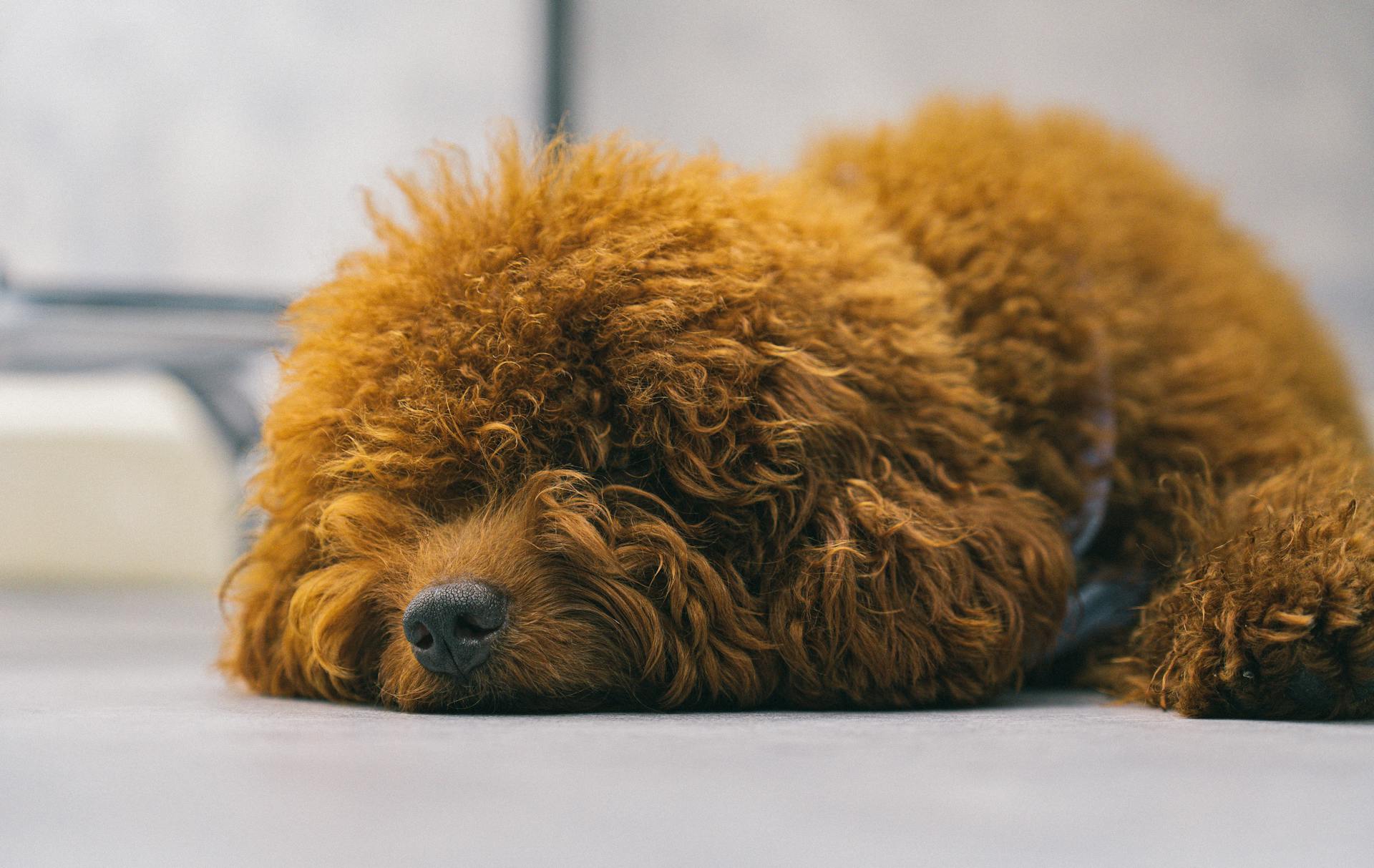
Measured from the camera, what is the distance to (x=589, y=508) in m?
1.30

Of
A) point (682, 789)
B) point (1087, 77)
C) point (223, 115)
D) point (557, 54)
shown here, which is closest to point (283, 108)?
point (223, 115)

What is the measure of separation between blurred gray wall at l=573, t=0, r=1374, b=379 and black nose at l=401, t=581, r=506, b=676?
106 inches

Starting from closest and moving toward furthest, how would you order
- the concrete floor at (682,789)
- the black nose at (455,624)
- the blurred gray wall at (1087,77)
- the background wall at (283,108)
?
the concrete floor at (682,789), the black nose at (455,624), the blurred gray wall at (1087,77), the background wall at (283,108)

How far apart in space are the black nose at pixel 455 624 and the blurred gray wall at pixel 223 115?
369 centimetres

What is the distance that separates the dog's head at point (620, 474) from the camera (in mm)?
1295

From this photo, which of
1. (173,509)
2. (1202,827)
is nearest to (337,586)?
(1202,827)

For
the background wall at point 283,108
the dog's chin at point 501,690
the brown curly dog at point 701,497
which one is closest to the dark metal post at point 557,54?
the background wall at point 283,108

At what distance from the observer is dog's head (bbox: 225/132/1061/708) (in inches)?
51.0

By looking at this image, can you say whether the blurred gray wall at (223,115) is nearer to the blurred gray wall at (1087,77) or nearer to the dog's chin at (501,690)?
the blurred gray wall at (1087,77)

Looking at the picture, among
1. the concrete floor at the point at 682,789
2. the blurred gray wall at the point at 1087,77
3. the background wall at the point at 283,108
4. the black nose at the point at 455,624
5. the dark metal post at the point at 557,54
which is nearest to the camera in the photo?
the concrete floor at the point at 682,789

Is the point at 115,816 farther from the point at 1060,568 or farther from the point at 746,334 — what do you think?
the point at 1060,568

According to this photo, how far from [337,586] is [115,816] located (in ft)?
1.71

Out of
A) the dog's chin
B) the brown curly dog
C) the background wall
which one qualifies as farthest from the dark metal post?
the dog's chin

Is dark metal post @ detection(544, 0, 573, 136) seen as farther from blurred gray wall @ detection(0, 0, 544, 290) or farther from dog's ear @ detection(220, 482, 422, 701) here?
dog's ear @ detection(220, 482, 422, 701)
